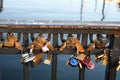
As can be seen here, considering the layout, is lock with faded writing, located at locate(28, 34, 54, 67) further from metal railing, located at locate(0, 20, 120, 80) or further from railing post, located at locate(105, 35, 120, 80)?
railing post, located at locate(105, 35, 120, 80)

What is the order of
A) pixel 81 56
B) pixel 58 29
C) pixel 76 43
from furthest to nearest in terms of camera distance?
pixel 81 56
pixel 76 43
pixel 58 29

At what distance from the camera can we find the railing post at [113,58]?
183 inches

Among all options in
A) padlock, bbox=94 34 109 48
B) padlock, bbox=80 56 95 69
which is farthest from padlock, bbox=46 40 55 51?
padlock, bbox=94 34 109 48

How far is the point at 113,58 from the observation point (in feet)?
15.5

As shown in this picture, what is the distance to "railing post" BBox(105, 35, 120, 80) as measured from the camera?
4651mm

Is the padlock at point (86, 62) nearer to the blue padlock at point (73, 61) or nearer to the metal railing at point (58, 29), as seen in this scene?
the blue padlock at point (73, 61)

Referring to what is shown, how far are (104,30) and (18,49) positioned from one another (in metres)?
1.33

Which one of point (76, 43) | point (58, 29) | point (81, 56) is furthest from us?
point (81, 56)

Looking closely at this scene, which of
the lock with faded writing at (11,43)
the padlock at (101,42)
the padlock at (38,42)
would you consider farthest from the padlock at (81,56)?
the lock with faded writing at (11,43)

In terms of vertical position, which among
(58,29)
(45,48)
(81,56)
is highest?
(58,29)

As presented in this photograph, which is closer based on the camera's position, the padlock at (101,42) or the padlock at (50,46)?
the padlock at (50,46)

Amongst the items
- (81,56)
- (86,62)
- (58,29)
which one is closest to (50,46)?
(58,29)

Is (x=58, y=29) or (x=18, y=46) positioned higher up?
(x=58, y=29)

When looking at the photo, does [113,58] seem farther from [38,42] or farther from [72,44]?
[38,42]
